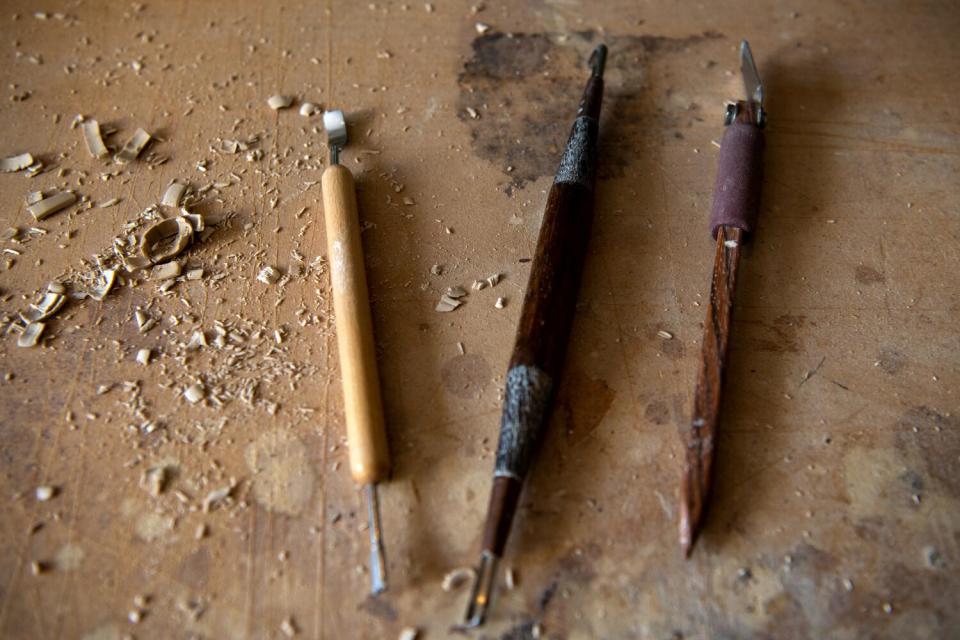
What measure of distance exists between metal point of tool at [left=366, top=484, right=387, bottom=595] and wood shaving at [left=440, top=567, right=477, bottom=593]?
0.07 metres

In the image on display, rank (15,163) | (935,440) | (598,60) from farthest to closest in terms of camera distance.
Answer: (598,60) < (15,163) < (935,440)

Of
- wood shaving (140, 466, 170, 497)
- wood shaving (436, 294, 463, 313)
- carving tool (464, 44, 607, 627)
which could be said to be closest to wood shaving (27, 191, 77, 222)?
wood shaving (140, 466, 170, 497)

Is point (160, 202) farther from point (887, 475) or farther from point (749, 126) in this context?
point (887, 475)

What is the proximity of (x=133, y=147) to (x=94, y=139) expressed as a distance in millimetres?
65

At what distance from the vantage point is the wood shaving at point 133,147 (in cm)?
116

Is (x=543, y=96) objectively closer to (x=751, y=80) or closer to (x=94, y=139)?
(x=751, y=80)

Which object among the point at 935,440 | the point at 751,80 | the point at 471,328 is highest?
the point at 751,80

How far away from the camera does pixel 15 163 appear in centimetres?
114

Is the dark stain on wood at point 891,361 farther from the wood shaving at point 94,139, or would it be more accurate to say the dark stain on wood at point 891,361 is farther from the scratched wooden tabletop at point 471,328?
the wood shaving at point 94,139

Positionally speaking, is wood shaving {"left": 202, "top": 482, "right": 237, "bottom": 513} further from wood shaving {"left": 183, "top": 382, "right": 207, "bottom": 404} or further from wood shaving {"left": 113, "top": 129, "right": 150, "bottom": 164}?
wood shaving {"left": 113, "top": 129, "right": 150, "bottom": 164}

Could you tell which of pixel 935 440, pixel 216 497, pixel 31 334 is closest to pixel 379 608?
pixel 216 497

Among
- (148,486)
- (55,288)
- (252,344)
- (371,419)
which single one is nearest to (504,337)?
(371,419)

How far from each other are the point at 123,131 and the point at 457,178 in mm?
547

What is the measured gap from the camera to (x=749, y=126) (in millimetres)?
1141
